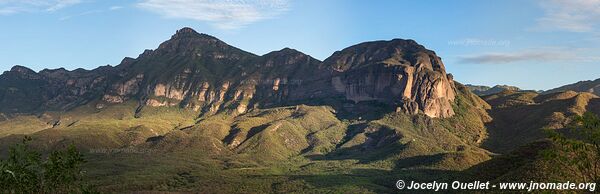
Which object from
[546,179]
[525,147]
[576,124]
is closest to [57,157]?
[576,124]

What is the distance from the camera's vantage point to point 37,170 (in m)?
61.8

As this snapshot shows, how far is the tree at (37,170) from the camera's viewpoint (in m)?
58.2

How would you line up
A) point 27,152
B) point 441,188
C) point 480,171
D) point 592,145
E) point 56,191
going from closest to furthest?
1. point 592,145
2. point 27,152
3. point 56,191
4. point 480,171
5. point 441,188

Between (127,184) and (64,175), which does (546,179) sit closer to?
(64,175)

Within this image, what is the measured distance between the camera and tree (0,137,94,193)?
58250mm

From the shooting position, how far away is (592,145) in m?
39.6

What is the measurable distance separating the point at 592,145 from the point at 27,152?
57156mm

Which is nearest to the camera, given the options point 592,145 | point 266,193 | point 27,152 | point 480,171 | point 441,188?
point 592,145

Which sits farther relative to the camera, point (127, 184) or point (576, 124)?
point (127, 184)

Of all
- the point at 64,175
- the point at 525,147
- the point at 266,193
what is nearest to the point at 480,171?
the point at 525,147

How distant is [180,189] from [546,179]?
130985 mm

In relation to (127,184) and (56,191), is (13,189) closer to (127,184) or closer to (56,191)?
(56,191)

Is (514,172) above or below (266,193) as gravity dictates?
above

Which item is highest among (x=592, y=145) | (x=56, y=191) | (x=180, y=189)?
(x=592, y=145)
